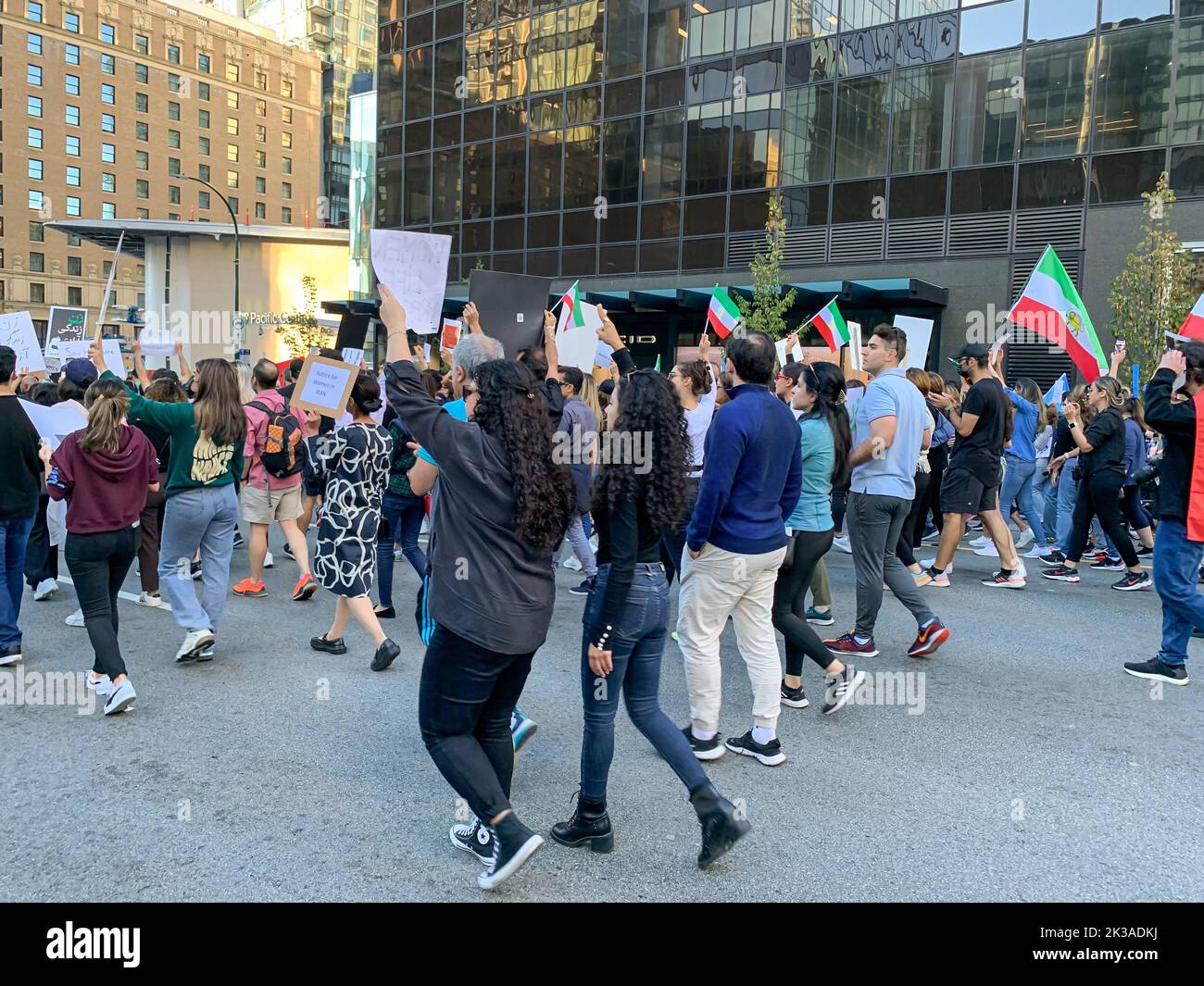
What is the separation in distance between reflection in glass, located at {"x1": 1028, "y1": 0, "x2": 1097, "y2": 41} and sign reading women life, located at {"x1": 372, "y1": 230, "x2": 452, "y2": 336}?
1942cm

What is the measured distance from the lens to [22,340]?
28.4ft

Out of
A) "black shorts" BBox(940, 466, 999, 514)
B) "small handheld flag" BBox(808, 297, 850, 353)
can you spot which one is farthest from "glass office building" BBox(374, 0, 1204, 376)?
"black shorts" BBox(940, 466, 999, 514)

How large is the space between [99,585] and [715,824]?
369cm

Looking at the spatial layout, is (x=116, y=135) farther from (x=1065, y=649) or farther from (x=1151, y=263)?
(x=1065, y=649)

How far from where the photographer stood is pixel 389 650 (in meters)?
5.93

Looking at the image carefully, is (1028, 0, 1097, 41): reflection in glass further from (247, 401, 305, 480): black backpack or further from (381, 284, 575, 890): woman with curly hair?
(381, 284, 575, 890): woman with curly hair

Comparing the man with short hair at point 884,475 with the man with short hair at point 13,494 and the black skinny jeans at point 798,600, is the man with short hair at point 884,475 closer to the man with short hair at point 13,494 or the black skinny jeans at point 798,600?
the black skinny jeans at point 798,600

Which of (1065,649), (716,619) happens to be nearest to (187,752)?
(716,619)

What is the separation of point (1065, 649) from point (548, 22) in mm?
26796

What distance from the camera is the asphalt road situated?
342 centimetres

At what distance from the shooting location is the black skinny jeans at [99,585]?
5043mm

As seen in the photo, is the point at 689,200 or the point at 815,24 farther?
the point at 689,200

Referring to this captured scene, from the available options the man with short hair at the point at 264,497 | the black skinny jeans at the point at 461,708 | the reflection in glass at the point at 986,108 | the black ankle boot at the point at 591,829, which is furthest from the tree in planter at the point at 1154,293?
the black skinny jeans at the point at 461,708
